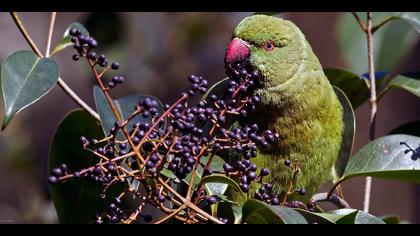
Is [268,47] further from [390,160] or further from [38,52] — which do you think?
[38,52]

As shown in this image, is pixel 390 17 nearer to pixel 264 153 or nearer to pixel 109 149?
pixel 264 153

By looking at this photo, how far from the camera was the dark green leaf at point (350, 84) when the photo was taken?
1.98m

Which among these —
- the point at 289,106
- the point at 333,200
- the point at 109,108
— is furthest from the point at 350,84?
the point at 109,108

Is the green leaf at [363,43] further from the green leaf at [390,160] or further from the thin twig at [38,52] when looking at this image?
the thin twig at [38,52]

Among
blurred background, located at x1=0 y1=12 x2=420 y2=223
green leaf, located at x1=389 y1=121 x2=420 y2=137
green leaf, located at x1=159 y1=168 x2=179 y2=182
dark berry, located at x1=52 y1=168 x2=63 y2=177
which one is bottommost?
blurred background, located at x1=0 y1=12 x2=420 y2=223

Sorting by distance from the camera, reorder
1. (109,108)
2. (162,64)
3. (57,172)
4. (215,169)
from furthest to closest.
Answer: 1. (162,64)
2. (109,108)
3. (215,169)
4. (57,172)

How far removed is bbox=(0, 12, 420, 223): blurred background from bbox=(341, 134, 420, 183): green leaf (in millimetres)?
559

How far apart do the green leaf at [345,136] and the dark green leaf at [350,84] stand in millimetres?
57

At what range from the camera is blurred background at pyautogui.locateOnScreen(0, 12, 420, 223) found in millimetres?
2646

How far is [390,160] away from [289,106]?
14.9 inches

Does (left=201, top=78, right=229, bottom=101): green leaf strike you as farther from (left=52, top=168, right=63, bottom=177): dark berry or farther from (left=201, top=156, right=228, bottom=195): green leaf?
(left=52, top=168, right=63, bottom=177): dark berry

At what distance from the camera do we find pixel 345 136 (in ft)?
6.35

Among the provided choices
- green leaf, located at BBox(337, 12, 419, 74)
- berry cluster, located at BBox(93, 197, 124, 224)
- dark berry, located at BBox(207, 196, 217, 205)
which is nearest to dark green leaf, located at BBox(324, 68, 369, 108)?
green leaf, located at BBox(337, 12, 419, 74)
